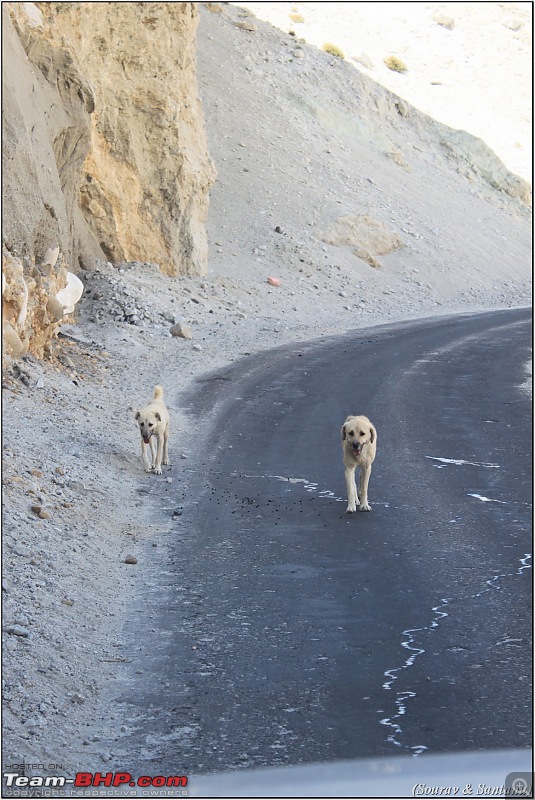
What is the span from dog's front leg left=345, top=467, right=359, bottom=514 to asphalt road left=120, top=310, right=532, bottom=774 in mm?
149

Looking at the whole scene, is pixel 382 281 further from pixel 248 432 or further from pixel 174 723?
pixel 174 723

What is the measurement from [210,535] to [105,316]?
14.0 meters

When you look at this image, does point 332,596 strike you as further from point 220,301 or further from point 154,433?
point 220,301

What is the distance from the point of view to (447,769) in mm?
5414

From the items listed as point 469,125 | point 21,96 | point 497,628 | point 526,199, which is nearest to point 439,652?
point 497,628

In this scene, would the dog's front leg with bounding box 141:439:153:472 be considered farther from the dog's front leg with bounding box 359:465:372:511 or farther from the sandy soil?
the dog's front leg with bounding box 359:465:372:511

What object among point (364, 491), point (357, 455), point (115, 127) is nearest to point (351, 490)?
point (364, 491)

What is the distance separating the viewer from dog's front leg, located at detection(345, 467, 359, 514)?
10617 millimetres

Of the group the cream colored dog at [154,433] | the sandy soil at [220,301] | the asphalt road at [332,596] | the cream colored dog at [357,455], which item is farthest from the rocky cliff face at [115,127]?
the cream colored dog at [357,455]

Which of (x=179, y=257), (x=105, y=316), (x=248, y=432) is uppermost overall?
(x=179, y=257)

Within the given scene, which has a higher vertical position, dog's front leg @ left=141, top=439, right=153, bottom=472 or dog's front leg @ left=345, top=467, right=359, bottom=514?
dog's front leg @ left=141, top=439, right=153, bottom=472

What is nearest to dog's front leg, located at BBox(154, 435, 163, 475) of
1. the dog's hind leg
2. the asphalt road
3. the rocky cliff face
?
the asphalt road

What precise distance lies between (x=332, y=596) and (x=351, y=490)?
2.52 metres

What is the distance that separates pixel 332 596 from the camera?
8281 mm
